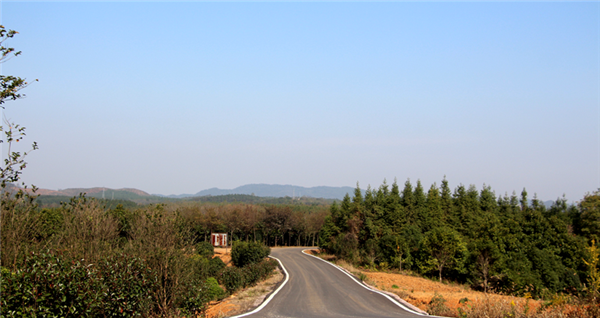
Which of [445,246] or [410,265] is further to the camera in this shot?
[410,265]

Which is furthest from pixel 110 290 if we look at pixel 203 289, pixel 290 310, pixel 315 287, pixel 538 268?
pixel 538 268

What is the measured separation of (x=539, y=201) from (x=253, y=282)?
45399mm

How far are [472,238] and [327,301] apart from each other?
95.5ft

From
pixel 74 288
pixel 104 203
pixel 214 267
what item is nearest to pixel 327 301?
pixel 74 288

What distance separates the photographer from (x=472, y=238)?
38344mm

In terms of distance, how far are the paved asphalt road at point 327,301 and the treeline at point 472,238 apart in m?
10.6

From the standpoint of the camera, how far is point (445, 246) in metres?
31.5

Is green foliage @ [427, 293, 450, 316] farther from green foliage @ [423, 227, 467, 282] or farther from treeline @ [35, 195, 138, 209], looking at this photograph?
green foliage @ [423, 227, 467, 282]

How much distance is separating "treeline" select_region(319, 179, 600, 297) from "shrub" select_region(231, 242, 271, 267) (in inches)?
437

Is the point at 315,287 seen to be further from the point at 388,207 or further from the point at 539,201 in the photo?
the point at 539,201

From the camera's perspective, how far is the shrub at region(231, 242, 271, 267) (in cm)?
3030

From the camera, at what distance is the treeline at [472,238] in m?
28.3

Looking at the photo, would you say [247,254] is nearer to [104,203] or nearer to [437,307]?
[104,203]


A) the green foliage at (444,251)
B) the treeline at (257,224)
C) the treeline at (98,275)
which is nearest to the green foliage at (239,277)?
the treeline at (98,275)
